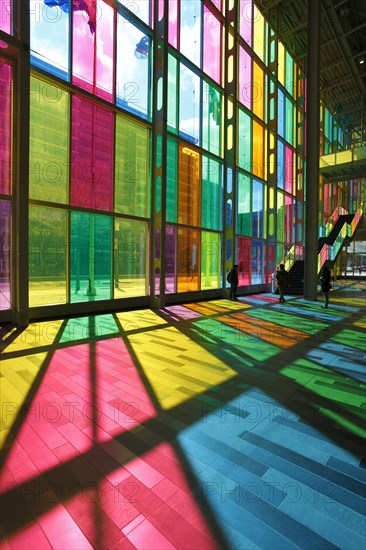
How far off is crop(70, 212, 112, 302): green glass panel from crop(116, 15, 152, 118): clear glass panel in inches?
153

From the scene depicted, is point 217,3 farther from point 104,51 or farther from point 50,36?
point 50,36

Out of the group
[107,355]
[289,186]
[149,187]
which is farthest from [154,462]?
[289,186]

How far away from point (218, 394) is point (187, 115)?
11592 mm

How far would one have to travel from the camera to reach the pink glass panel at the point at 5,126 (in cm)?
708

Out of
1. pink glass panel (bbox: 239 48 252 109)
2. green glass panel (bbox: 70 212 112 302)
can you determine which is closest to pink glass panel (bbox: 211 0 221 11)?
pink glass panel (bbox: 239 48 252 109)

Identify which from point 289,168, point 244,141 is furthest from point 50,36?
point 289,168

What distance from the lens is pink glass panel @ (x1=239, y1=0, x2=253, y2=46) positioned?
50.0 feet

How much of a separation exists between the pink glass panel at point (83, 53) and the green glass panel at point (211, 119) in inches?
209

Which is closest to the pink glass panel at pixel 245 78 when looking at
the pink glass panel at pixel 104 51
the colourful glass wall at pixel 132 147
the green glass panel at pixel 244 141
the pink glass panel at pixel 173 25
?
the colourful glass wall at pixel 132 147

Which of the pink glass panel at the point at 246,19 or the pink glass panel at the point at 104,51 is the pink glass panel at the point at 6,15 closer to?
the pink glass panel at the point at 104,51

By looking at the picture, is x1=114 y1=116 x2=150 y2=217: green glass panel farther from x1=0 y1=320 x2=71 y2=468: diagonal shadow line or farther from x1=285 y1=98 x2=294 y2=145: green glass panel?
x1=285 y1=98 x2=294 y2=145: green glass panel

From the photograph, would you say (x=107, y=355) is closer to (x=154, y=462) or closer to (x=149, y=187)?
(x=154, y=462)

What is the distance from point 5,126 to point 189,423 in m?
7.61

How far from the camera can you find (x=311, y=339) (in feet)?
20.6
